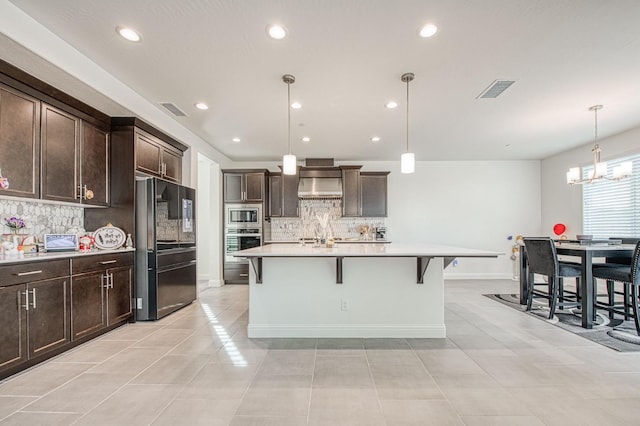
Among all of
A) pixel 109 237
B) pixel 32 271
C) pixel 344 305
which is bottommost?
pixel 344 305

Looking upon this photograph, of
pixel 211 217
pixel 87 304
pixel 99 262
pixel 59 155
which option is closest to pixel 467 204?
pixel 211 217

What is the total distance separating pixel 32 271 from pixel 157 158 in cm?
198

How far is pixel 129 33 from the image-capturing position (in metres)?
2.28

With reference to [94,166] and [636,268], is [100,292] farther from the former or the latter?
[636,268]

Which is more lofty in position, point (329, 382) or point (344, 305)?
point (344, 305)

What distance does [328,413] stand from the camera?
1852 mm

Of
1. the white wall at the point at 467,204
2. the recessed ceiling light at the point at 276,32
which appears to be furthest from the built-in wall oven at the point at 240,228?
the recessed ceiling light at the point at 276,32

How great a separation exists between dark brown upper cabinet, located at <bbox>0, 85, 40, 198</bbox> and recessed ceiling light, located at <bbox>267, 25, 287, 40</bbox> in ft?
7.06

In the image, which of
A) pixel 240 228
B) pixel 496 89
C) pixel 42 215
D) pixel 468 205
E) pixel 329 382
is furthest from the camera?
pixel 468 205

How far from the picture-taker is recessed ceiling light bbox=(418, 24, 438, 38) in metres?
2.19

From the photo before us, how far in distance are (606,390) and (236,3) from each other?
3.61m

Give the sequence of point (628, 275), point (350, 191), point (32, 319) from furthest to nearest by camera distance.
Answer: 1. point (350, 191)
2. point (628, 275)
3. point (32, 319)

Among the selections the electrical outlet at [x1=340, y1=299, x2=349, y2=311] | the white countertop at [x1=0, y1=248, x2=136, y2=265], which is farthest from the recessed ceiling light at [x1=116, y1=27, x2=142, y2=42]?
the electrical outlet at [x1=340, y1=299, x2=349, y2=311]

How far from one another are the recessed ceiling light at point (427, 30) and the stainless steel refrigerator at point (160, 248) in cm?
326
